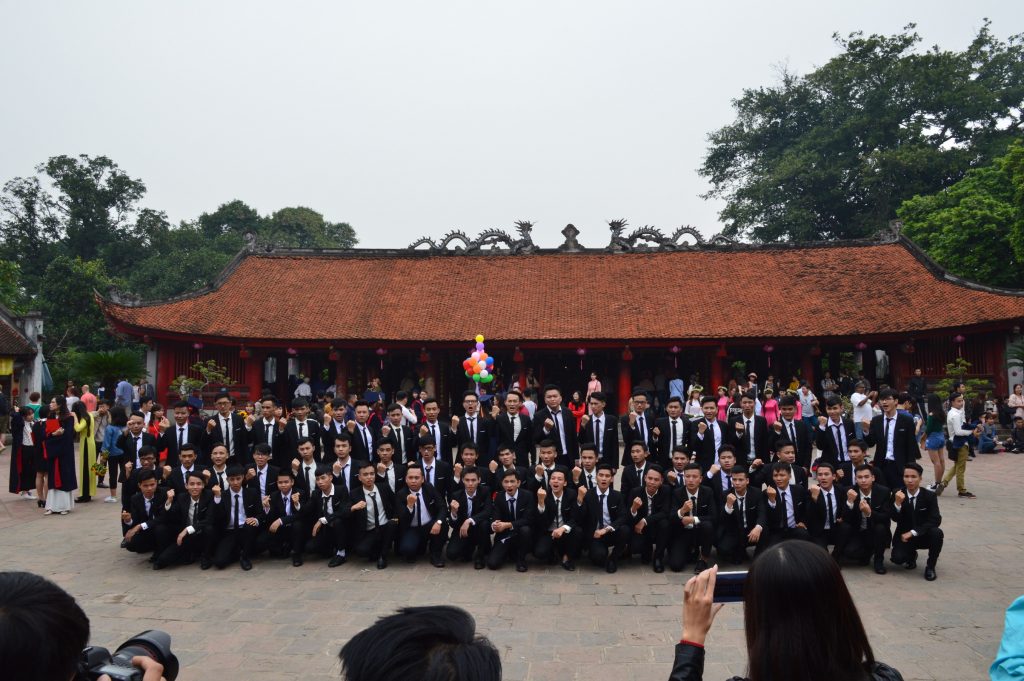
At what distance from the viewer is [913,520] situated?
269 inches

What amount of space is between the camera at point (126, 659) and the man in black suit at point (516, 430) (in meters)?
7.48

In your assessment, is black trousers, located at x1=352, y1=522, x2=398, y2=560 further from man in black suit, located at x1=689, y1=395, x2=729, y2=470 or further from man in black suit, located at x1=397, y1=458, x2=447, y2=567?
man in black suit, located at x1=689, y1=395, x2=729, y2=470

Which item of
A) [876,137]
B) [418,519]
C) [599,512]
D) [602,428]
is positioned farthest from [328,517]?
[876,137]

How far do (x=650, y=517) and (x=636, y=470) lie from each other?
0.77 metres

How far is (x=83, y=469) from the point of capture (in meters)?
10.8

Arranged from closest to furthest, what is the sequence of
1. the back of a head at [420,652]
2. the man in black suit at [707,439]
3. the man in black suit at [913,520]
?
the back of a head at [420,652] < the man in black suit at [913,520] < the man in black suit at [707,439]

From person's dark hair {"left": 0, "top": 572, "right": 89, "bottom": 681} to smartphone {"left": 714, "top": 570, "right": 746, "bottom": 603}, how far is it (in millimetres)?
1440

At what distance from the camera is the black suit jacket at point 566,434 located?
9.12m

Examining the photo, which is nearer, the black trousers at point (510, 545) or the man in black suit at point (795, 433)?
the black trousers at point (510, 545)

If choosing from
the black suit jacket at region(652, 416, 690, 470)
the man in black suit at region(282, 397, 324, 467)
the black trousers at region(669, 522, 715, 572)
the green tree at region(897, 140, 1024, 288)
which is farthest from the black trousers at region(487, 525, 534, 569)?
the green tree at region(897, 140, 1024, 288)

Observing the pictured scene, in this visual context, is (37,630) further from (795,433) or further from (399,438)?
(795,433)

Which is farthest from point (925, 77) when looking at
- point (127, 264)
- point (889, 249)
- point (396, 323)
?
point (127, 264)

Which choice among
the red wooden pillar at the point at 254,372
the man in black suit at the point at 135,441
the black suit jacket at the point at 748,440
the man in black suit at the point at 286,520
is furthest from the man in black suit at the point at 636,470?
the red wooden pillar at the point at 254,372

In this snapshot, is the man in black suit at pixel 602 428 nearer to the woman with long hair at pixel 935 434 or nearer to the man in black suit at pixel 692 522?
the man in black suit at pixel 692 522
